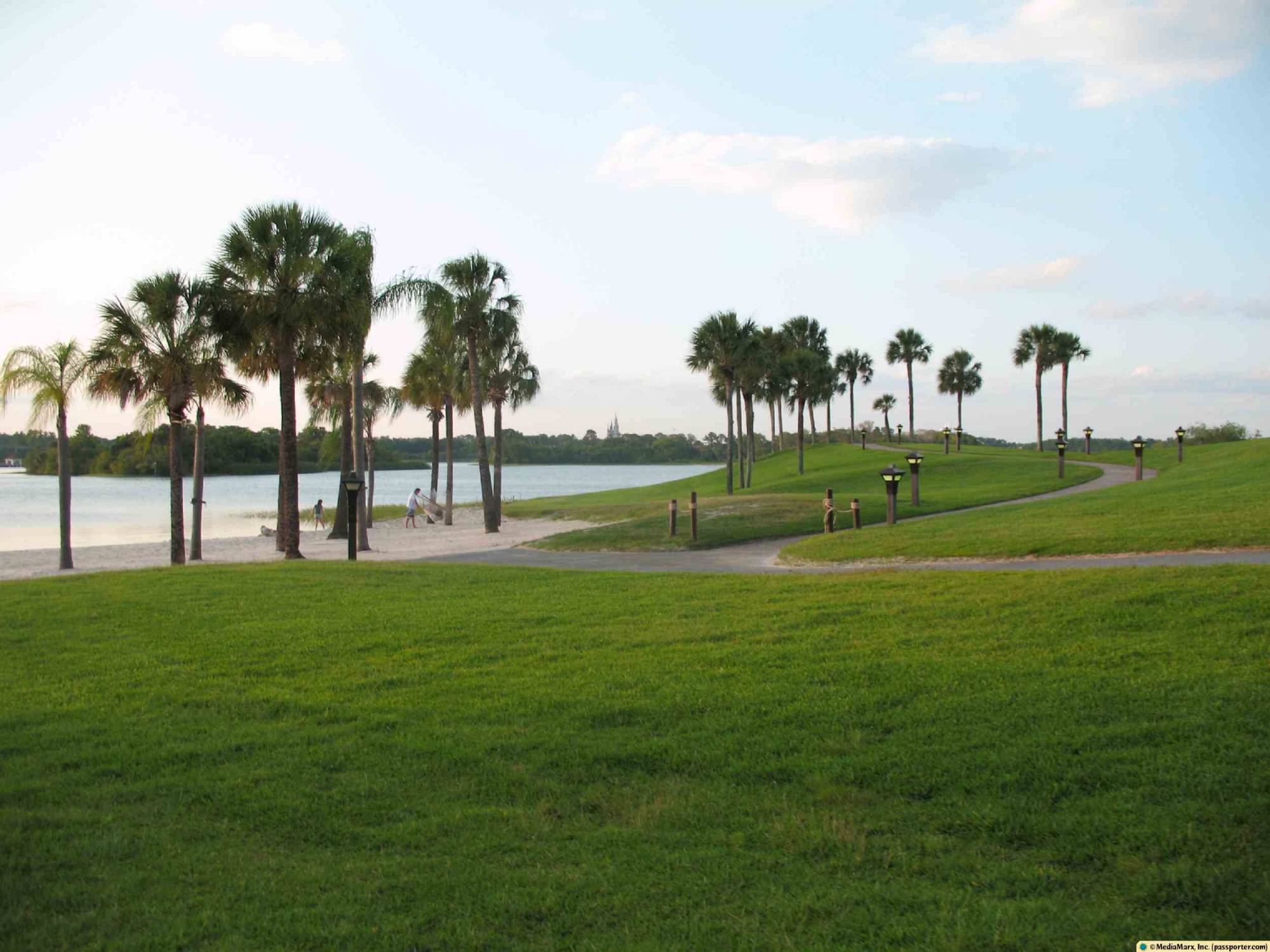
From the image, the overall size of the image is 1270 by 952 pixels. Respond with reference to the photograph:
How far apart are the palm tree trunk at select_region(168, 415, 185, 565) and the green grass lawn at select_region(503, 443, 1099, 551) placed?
950 cm

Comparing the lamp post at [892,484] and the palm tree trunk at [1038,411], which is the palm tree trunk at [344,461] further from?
the palm tree trunk at [1038,411]

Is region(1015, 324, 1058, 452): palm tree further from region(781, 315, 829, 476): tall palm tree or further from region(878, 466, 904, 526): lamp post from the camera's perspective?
region(878, 466, 904, 526): lamp post

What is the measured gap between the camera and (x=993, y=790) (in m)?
4.95

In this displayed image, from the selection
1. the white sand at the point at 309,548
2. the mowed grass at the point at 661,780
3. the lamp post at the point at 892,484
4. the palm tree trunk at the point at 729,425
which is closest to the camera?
the mowed grass at the point at 661,780

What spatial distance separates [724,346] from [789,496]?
17946mm

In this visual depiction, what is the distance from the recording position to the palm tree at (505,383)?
3662 centimetres

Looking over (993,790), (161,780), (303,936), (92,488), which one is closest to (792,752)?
(993,790)

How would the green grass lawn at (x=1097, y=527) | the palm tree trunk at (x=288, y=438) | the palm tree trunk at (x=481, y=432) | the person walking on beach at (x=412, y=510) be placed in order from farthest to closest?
the person walking on beach at (x=412, y=510) → the palm tree trunk at (x=481, y=432) → the palm tree trunk at (x=288, y=438) → the green grass lawn at (x=1097, y=527)

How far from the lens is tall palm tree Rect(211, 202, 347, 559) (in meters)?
23.9

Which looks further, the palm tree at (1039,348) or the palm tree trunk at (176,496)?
the palm tree at (1039,348)

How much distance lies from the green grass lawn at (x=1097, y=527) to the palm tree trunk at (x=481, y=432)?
57.3ft

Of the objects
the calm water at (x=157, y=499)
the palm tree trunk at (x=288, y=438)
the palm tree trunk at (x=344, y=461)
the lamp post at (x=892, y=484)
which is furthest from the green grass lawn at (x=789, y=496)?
the calm water at (x=157, y=499)

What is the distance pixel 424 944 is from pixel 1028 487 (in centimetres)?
3475

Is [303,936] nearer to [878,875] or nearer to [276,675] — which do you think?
[878,875]
